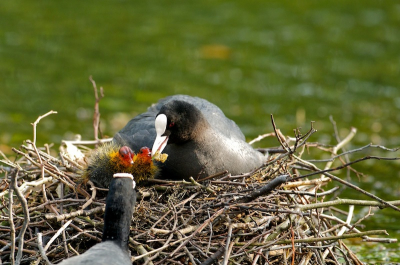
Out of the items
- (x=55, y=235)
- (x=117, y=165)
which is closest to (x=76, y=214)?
(x=55, y=235)

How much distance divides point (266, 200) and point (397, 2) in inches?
412

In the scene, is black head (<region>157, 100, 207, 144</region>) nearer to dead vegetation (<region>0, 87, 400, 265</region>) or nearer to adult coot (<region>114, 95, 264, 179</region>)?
adult coot (<region>114, 95, 264, 179</region>)

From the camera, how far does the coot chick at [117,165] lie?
4.71 m

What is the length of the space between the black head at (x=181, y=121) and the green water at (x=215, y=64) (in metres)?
3.08

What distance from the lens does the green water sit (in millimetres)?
9719

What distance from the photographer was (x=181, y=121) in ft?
16.4

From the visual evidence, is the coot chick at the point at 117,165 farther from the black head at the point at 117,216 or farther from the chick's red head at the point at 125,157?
the black head at the point at 117,216

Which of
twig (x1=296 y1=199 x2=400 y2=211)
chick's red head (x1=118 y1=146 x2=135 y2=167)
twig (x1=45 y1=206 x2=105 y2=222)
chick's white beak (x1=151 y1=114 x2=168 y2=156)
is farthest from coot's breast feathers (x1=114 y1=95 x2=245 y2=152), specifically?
twig (x1=296 y1=199 x2=400 y2=211)

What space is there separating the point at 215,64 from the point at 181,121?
7.07m

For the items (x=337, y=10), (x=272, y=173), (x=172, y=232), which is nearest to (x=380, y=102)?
(x=337, y=10)

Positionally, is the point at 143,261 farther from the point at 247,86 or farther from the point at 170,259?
the point at 247,86

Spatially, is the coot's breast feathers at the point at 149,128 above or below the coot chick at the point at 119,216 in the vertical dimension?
above

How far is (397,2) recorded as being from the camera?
559 inches

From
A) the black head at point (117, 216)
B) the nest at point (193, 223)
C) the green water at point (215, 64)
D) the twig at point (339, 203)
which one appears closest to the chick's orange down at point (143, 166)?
the nest at point (193, 223)
